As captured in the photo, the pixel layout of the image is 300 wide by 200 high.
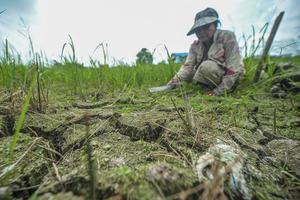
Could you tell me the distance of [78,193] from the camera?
470mm

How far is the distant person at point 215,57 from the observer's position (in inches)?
83.4

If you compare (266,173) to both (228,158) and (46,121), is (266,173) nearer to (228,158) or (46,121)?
(228,158)

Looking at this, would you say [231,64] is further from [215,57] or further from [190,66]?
[190,66]

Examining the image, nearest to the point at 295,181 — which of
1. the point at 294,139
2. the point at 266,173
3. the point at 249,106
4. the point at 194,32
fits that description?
the point at 266,173

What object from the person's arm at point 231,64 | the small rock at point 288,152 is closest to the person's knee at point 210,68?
the person's arm at point 231,64

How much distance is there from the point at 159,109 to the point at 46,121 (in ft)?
1.93

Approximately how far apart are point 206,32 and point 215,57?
32 cm

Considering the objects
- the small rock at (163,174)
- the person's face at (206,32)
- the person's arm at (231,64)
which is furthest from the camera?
the person's face at (206,32)

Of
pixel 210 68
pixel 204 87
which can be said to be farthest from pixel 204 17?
pixel 204 87

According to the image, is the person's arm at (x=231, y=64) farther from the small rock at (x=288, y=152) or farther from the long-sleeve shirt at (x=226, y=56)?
the small rock at (x=288, y=152)

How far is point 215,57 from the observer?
227 cm

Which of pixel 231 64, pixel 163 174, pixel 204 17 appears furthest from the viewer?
pixel 204 17

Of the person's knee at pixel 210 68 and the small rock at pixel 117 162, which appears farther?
the person's knee at pixel 210 68

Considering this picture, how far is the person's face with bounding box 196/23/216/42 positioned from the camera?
233cm
